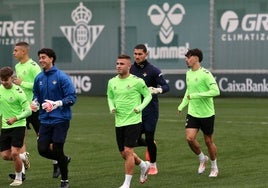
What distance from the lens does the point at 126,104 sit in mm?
13625

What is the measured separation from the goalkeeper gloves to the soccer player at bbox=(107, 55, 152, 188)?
0.86 meters

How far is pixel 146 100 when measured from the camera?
535 inches

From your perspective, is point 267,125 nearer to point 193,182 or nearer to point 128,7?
point 193,182

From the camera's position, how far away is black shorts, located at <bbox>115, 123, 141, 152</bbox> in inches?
532

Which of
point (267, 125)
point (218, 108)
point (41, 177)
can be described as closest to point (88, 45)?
point (218, 108)

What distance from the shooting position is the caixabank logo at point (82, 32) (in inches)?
1590

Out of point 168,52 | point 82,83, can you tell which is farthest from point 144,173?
point 82,83

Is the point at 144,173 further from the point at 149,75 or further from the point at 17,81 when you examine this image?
the point at 17,81

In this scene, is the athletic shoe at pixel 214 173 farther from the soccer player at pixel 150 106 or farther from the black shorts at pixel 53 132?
the black shorts at pixel 53 132

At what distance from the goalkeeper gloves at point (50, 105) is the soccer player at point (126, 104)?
86 centimetres

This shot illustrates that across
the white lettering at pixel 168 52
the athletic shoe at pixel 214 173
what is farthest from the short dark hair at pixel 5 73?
the white lettering at pixel 168 52

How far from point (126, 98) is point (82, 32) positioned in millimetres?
27037

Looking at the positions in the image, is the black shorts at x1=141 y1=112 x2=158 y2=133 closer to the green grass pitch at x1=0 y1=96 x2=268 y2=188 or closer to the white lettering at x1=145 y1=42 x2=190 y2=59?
the green grass pitch at x1=0 y1=96 x2=268 y2=188

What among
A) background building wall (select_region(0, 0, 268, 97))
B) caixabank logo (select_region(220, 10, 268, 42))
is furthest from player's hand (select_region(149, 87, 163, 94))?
caixabank logo (select_region(220, 10, 268, 42))
